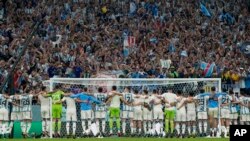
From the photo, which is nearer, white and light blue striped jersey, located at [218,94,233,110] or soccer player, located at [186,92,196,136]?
soccer player, located at [186,92,196,136]

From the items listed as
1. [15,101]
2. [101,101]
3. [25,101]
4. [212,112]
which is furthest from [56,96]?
[212,112]

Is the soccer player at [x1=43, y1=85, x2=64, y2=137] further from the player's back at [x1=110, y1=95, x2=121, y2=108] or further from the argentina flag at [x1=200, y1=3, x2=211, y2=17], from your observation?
the argentina flag at [x1=200, y1=3, x2=211, y2=17]

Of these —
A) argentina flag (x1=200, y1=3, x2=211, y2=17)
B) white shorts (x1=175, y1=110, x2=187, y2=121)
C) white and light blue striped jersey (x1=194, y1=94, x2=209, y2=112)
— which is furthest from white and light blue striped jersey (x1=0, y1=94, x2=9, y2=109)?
argentina flag (x1=200, y1=3, x2=211, y2=17)

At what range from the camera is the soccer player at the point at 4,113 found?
98.7ft

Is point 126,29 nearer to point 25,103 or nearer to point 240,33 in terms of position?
point 240,33

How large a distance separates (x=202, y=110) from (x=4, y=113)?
7.43 metres

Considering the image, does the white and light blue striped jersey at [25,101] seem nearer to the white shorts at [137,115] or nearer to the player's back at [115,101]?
the player's back at [115,101]

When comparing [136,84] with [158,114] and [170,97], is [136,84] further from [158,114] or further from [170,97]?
[170,97]

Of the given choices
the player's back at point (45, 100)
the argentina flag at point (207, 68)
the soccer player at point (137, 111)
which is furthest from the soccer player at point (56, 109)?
the argentina flag at point (207, 68)

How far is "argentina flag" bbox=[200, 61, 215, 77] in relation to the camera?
3828cm

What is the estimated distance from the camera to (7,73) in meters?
34.8

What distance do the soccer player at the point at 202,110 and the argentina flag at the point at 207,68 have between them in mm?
6655

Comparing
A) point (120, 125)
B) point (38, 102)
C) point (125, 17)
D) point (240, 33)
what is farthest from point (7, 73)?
→ point (240, 33)

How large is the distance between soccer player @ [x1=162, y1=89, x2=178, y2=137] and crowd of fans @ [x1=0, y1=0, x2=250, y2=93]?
473 centimetres
